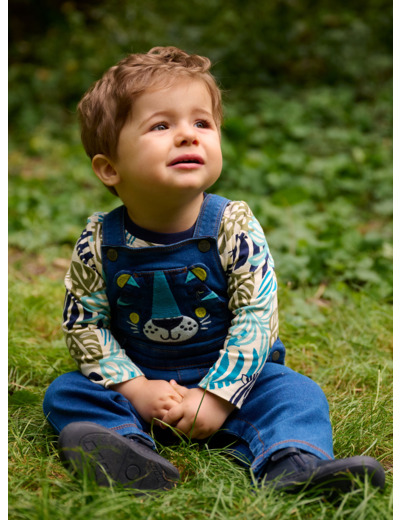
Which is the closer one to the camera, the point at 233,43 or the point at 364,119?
the point at 364,119

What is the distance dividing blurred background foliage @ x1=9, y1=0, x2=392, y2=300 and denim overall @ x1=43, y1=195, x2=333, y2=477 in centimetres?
125

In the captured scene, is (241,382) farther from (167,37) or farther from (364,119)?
(167,37)

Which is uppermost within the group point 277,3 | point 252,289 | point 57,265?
point 277,3

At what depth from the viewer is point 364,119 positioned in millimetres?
5457

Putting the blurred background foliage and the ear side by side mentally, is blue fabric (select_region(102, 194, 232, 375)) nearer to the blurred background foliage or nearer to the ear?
the ear

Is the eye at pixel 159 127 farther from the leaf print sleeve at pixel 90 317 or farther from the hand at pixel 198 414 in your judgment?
the hand at pixel 198 414

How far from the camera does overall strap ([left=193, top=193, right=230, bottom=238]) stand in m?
1.78

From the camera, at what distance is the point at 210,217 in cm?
180

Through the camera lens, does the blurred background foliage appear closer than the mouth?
No

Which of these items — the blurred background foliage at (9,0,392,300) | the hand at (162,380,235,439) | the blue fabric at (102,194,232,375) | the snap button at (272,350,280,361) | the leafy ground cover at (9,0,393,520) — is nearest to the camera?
the leafy ground cover at (9,0,393,520)

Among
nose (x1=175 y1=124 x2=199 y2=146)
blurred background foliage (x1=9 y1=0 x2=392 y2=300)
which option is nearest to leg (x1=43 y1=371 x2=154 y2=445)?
nose (x1=175 y1=124 x2=199 y2=146)

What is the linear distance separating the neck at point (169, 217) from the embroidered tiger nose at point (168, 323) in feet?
0.81
